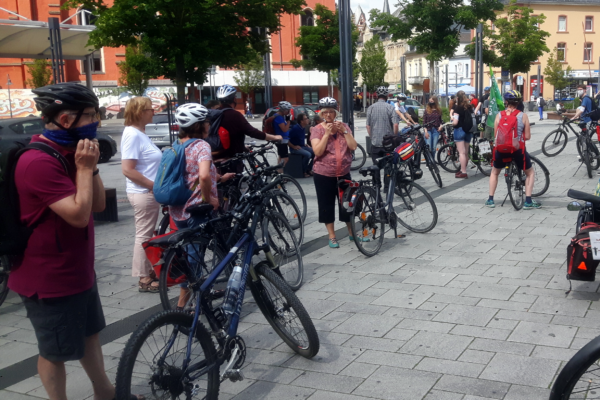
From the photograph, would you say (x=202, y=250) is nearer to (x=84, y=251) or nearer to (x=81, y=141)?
(x=84, y=251)

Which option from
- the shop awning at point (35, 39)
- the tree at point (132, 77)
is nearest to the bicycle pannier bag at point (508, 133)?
the shop awning at point (35, 39)

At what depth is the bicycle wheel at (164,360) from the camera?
3.09 meters

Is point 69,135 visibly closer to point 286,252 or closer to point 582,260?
point 286,252

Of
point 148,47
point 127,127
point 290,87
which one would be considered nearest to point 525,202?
point 127,127

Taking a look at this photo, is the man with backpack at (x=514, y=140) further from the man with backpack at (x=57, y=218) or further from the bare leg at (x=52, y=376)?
the bare leg at (x=52, y=376)

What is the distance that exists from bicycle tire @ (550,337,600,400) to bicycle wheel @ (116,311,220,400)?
5.65 feet

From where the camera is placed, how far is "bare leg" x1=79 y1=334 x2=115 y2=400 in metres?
3.42

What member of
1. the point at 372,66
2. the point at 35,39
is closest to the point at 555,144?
the point at 35,39

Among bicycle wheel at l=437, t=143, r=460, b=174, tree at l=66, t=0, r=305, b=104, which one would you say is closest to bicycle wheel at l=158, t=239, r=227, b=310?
bicycle wheel at l=437, t=143, r=460, b=174

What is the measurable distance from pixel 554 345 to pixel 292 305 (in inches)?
72.3

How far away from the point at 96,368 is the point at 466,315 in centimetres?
292

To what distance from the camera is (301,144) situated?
45.6 feet

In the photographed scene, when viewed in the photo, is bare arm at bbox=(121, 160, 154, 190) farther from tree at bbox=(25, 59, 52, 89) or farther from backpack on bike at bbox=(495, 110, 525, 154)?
tree at bbox=(25, 59, 52, 89)

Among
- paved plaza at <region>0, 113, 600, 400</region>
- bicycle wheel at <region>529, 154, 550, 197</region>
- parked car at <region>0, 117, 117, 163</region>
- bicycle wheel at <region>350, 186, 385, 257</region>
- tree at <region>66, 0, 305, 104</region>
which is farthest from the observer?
parked car at <region>0, 117, 117, 163</region>
